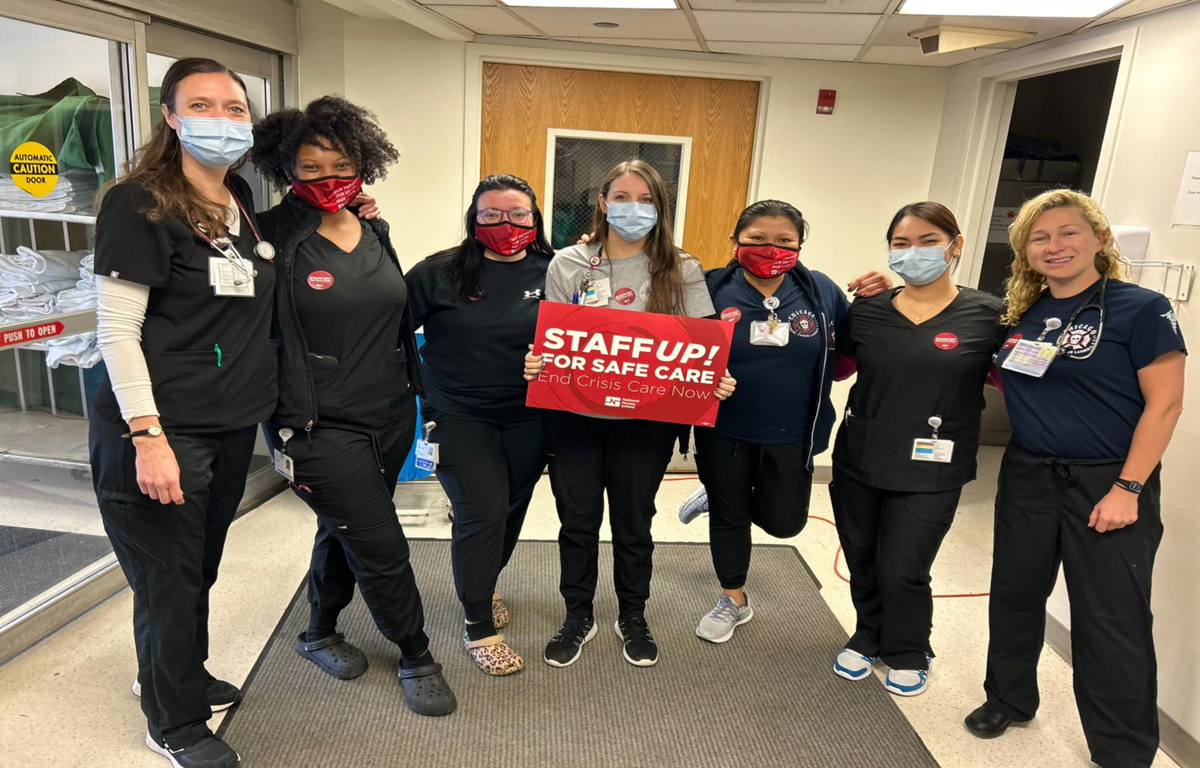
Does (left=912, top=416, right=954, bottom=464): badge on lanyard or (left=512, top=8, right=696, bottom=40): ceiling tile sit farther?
(left=512, top=8, right=696, bottom=40): ceiling tile

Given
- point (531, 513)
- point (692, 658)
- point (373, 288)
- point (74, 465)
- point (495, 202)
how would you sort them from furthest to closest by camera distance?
point (531, 513) → point (74, 465) → point (692, 658) → point (495, 202) → point (373, 288)

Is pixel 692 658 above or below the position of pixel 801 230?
below

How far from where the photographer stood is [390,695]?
2256 mm

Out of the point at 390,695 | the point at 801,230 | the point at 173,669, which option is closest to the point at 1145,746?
the point at 801,230

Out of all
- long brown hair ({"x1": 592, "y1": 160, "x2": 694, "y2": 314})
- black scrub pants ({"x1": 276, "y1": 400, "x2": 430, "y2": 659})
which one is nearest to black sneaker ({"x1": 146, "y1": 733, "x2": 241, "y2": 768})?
black scrub pants ({"x1": 276, "y1": 400, "x2": 430, "y2": 659})

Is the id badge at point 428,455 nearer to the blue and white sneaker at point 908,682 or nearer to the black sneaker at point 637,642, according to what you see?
the black sneaker at point 637,642

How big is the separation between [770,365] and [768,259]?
12.5 inches

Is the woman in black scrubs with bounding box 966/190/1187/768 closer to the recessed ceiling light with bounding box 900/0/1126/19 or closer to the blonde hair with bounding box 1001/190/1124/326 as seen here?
the blonde hair with bounding box 1001/190/1124/326

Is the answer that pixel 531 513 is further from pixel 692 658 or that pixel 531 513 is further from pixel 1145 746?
pixel 1145 746

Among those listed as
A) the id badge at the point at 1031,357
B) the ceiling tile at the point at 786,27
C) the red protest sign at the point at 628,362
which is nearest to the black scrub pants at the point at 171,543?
the red protest sign at the point at 628,362

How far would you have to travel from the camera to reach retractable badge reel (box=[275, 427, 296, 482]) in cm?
189

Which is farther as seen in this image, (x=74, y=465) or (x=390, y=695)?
(x=74, y=465)

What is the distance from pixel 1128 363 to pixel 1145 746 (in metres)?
1.03

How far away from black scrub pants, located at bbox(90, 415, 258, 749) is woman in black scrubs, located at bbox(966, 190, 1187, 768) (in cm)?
205
